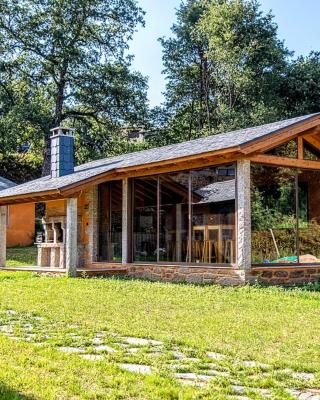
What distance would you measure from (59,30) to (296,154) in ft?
58.2

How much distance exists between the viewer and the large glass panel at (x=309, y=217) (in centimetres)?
1162

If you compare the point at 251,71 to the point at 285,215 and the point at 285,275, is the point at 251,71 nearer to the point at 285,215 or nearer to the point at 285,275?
the point at 285,215

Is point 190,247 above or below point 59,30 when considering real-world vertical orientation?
below

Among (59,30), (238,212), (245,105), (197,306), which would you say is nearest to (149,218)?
(238,212)

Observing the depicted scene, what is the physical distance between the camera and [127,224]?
13.4 meters

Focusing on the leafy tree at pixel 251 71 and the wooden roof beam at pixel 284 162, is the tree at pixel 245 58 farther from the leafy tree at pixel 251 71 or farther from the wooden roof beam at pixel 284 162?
the wooden roof beam at pixel 284 162

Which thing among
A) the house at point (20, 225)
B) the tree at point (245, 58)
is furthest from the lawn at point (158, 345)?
the tree at point (245, 58)

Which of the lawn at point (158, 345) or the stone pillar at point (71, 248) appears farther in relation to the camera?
the stone pillar at point (71, 248)

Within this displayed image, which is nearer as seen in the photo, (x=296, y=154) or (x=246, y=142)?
(x=246, y=142)

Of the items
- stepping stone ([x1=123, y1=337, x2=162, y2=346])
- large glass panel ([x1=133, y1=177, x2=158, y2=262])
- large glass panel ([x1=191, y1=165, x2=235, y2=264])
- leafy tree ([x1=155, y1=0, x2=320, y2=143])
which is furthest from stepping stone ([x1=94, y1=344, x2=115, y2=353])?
leafy tree ([x1=155, y1=0, x2=320, y2=143])

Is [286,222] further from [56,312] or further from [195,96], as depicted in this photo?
[195,96]

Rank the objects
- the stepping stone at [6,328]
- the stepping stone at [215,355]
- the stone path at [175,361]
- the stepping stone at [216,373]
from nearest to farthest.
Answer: the stone path at [175,361] < the stepping stone at [216,373] < the stepping stone at [215,355] < the stepping stone at [6,328]

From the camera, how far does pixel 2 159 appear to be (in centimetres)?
2797

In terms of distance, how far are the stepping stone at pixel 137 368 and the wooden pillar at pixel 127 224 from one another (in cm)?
912
